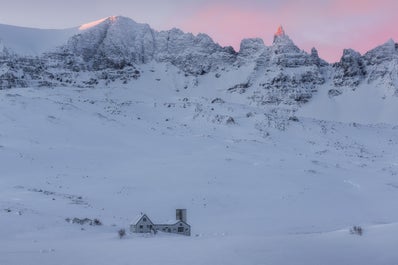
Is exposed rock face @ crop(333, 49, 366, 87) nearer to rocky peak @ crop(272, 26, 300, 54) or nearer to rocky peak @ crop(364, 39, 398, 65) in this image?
rocky peak @ crop(364, 39, 398, 65)

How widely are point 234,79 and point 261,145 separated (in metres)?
86.2

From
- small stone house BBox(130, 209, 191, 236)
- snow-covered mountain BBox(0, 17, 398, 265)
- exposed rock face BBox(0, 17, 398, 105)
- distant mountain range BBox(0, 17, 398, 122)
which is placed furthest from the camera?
exposed rock face BBox(0, 17, 398, 105)

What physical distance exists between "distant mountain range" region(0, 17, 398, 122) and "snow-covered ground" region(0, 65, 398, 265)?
90.1ft

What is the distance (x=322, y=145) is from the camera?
310 feet

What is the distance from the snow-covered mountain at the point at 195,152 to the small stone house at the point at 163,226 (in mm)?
1303

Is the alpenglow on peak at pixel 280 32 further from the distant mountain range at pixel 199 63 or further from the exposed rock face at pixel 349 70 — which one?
the exposed rock face at pixel 349 70

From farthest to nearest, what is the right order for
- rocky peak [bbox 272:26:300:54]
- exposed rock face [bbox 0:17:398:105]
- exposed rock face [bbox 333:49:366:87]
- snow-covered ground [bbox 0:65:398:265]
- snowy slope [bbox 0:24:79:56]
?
rocky peak [bbox 272:26:300:54], exposed rock face [bbox 333:49:366:87], snowy slope [bbox 0:24:79:56], exposed rock face [bbox 0:17:398:105], snow-covered ground [bbox 0:65:398:265]

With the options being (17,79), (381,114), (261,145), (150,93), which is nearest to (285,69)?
(381,114)

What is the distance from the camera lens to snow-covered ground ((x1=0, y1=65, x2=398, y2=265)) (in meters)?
19.6

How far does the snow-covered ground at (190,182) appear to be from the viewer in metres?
19.6

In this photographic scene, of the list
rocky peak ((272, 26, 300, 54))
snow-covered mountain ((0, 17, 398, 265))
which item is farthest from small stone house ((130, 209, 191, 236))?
→ rocky peak ((272, 26, 300, 54))

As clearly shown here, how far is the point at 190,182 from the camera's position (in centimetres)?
5697

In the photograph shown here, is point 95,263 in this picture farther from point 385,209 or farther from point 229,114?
point 229,114

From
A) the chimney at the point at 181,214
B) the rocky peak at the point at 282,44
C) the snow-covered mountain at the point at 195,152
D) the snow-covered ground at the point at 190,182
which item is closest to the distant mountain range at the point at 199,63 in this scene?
the rocky peak at the point at 282,44
